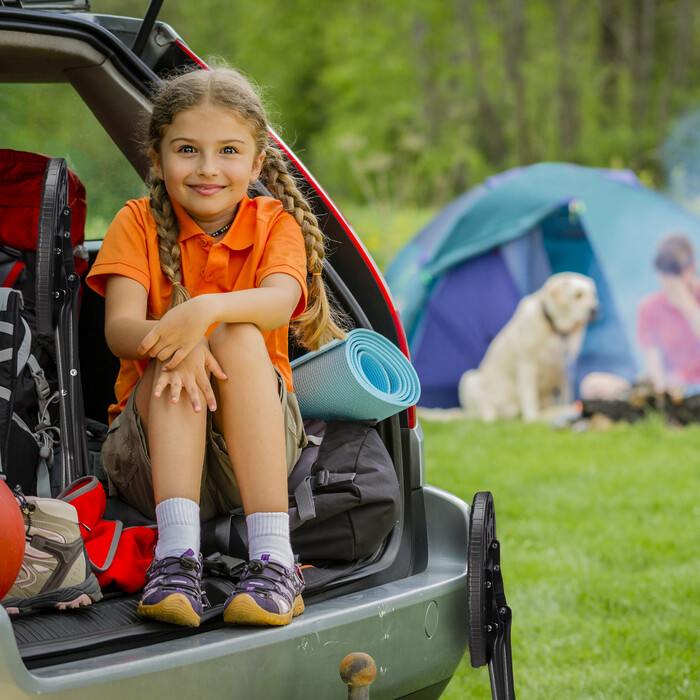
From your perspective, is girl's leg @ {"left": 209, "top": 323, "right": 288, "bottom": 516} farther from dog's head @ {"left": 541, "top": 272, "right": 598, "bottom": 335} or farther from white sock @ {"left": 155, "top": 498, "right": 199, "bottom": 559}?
dog's head @ {"left": 541, "top": 272, "right": 598, "bottom": 335}

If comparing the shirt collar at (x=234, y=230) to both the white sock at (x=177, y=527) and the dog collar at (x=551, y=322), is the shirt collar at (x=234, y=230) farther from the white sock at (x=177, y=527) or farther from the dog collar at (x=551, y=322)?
the dog collar at (x=551, y=322)

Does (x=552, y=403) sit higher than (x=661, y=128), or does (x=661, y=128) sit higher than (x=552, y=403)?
(x=661, y=128)

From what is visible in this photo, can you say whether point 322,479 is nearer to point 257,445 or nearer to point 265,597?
point 257,445

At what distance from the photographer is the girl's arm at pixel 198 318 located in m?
1.96

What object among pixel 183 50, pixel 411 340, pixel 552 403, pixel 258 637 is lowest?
pixel 552 403

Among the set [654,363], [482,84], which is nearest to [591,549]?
[654,363]

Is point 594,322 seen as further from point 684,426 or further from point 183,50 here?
point 183,50

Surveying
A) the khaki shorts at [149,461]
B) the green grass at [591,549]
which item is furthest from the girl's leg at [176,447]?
the green grass at [591,549]

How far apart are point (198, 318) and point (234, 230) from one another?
0.38 meters

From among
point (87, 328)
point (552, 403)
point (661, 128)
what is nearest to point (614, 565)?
point (87, 328)

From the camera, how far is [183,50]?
2.36 metres

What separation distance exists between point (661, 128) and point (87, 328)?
59.6 feet

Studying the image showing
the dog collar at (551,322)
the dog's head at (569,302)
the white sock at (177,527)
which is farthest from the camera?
the dog collar at (551,322)

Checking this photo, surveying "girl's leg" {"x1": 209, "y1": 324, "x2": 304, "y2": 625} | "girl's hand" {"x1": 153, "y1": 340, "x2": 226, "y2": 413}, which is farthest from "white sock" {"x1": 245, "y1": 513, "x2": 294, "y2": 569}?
"girl's hand" {"x1": 153, "y1": 340, "x2": 226, "y2": 413}
